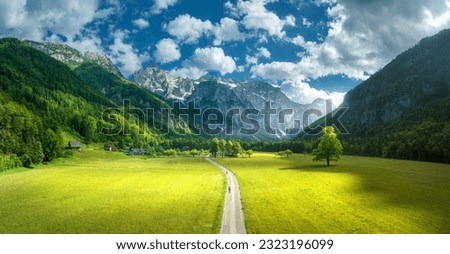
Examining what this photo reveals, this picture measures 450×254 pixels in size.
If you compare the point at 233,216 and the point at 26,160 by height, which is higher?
the point at 26,160

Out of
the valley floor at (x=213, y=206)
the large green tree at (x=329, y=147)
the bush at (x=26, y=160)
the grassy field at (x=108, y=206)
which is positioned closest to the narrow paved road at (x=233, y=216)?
the valley floor at (x=213, y=206)

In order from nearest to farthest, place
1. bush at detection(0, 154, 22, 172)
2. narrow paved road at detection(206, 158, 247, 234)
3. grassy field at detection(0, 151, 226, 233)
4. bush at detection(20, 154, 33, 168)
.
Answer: narrow paved road at detection(206, 158, 247, 234), grassy field at detection(0, 151, 226, 233), bush at detection(0, 154, 22, 172), bush at detection(20, 154, 33, 168)

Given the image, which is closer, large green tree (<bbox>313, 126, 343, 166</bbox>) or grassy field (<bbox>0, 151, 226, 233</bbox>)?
grassy field (<bbox>0, 151, 226, 233</bbox>)

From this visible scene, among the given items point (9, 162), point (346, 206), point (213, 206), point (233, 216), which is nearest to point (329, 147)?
point (346, 206)

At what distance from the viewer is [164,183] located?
88312 mm

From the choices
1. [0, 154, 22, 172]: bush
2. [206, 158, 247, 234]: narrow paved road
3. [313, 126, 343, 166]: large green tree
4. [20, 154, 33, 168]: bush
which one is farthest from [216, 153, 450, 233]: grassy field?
[20, 154, 33, 168]: bush

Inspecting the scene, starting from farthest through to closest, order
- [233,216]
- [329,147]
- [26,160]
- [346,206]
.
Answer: [329,147], [26,160], [346,206], [233,216]

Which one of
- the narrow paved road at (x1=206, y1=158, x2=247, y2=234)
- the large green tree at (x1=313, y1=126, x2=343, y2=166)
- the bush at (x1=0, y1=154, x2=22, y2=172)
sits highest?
the large green tree at (x1=313, y1=126, x2=343, y2=166)

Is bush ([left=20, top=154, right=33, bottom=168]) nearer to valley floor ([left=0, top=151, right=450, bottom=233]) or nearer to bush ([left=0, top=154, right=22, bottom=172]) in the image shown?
bush ([left=0, top=154, right=22, bottom=172])

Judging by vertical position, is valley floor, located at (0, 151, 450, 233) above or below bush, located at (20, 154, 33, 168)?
below

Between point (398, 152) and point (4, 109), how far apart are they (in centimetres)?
18559

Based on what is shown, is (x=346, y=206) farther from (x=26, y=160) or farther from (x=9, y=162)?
(x=26, y=160)

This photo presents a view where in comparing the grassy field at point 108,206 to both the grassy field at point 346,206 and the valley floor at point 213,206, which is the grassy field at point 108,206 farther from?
the grassy field at point 346,206

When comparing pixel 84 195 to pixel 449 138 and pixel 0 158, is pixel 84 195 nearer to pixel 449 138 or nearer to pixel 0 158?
pixel 0 158
